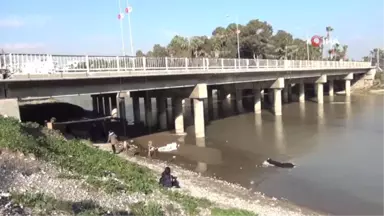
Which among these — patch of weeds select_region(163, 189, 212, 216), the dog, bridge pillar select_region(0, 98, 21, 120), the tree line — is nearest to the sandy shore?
patch of weeds select_region(163, 189, 212, 216)

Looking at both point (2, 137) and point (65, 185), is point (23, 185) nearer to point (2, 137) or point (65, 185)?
point (65, 185)

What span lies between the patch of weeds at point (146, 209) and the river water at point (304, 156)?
7.96 metres

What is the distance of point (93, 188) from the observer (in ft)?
41.9

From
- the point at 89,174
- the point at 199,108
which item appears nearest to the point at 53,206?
the point at 89,174

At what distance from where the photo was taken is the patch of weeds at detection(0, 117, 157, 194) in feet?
48.3

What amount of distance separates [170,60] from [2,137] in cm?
1997

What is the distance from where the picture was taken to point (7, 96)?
23.5m

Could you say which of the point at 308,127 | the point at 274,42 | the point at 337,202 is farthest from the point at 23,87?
the point at 274,42

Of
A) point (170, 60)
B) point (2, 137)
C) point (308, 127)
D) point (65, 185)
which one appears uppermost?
point (170, 60)

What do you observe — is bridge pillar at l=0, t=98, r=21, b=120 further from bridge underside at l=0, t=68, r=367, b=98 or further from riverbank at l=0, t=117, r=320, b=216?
riverbank at l=0, t=117, r=320, b=216

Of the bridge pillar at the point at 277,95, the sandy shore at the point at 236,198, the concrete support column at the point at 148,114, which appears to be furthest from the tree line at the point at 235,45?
the sandy shore at the point at 236,198

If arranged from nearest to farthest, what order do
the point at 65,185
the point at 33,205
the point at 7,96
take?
1. the point at 33,205
2. the point at 65,185
3. the point at 7,96

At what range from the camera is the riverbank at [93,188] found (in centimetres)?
1138

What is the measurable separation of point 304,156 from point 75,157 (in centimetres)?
1558
